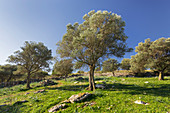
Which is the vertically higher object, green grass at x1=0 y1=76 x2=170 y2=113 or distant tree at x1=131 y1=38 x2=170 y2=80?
distant tree at x1=131 y1=38 x2=170 y2=80

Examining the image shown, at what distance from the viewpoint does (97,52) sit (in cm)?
1530

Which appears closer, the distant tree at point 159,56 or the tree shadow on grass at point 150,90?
the tree shadow on grass at point 150,90

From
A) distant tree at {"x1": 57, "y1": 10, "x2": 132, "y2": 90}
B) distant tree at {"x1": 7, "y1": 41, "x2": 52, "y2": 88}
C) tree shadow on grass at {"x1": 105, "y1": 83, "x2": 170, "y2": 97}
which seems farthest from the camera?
distant tree at {"x1": 7, "y1": 41, "x2": 52, "y2": 88}

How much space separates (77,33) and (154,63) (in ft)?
84.5

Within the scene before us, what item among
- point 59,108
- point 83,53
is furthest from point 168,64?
point 59,108

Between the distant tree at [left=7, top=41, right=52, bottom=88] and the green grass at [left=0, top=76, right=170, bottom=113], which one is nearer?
the green grass at [left=0, top=76, right=170, bottom=113]

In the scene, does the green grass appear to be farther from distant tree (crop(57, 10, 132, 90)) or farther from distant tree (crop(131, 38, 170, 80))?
distant tree (crop(131, 38, 170, 80))

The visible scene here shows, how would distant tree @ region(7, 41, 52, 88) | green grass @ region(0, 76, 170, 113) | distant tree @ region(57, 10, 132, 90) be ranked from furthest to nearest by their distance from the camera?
1. distant tree @ region(7, 41, 52, 88)
2. distant tree @ region(57, 10, 132, 90)
3. green grass @ region(0, 76, 170, 113)

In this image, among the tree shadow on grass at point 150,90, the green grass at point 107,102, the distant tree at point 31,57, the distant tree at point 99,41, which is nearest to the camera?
the green grass at point 107,102

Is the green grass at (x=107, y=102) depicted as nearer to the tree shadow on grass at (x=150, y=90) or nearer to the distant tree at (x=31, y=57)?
the tree shadow on grass at (x=150, y=90)

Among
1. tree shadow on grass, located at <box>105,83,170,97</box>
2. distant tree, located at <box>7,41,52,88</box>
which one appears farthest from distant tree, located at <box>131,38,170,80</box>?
distant tree, located at <box>7,41,52,88</box>

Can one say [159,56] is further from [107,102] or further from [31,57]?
[31,57]

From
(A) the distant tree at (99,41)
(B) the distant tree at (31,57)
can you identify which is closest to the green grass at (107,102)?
(A) the distant tree at (99,41)

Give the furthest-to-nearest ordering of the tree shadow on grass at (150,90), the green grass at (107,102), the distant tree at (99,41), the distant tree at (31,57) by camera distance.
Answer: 1. the distant tree at (31,57)
2. the distant tree at (99,41)
3. the tree shadow on grass at (150,90)
4. the green grass at (107,102)
